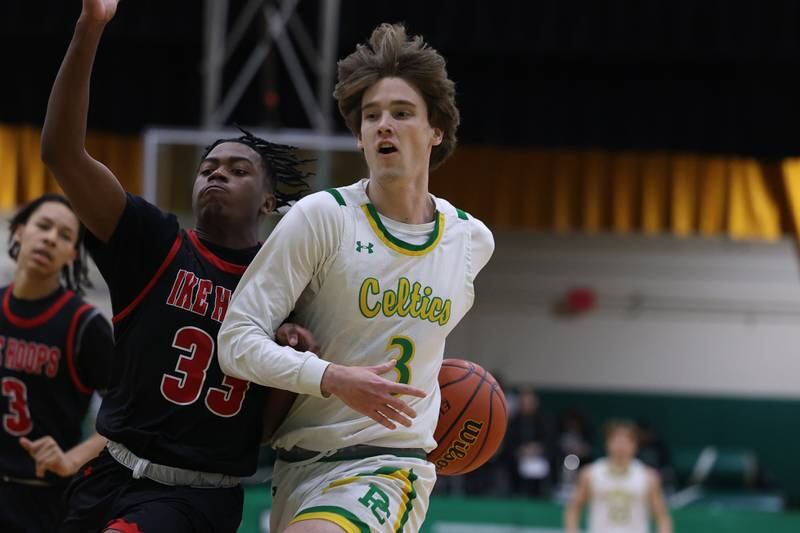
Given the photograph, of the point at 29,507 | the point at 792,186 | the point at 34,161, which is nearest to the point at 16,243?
the point at 29,507

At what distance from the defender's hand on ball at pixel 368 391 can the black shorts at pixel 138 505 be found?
1.89 feet

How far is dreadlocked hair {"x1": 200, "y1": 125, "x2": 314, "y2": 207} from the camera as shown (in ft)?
12.5

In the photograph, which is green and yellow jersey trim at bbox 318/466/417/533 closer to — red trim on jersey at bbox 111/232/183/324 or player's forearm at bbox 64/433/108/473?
red trim on jersey at bbox 111/232/183/324

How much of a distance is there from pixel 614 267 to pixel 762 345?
7.75 feet

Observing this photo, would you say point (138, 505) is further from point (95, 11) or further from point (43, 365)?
point (95, 11)

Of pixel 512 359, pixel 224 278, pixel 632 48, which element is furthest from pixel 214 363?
pixel 512 359

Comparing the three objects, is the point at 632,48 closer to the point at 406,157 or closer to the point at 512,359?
the point at 512,359

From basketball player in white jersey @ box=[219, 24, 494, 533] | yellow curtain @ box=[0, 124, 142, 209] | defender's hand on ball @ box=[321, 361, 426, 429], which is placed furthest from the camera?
yellow curtain @ box=[0, 124, 142, 209]

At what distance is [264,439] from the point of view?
3.59 metres

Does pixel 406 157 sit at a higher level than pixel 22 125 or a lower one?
lower

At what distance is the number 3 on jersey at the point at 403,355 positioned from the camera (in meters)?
3.41

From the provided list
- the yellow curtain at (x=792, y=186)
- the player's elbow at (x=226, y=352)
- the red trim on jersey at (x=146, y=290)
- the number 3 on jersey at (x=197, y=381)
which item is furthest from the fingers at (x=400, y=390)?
the yellow curtain at (x=792, y=186)

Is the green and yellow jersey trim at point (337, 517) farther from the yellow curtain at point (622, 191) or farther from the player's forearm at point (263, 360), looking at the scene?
the yellow curtain at point (622, 191)

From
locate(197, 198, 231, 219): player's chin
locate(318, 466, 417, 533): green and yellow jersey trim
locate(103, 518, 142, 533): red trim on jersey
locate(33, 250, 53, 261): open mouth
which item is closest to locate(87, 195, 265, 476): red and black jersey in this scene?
locate(197, 198, 231, 219): player's chin
